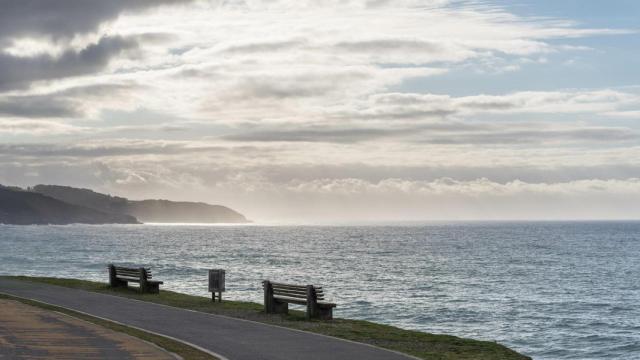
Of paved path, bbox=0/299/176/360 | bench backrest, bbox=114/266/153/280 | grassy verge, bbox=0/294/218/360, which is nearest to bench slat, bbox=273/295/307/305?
grassy verge, bbox=0/294/218/360

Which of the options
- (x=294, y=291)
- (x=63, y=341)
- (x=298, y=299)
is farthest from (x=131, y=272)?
(x=63, y=341)

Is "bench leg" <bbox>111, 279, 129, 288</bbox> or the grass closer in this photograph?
the grass

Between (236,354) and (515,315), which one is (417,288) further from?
(236,354)

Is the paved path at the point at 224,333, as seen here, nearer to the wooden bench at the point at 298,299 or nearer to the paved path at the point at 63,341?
the paved path at the point at 63,341

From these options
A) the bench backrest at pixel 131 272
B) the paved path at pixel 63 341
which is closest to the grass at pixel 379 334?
the bench backrest at pixel 131 272

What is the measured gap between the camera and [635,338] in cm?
4584

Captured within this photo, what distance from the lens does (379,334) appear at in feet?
81.9

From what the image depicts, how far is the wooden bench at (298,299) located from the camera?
93.3 feet

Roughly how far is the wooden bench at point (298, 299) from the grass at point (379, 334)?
0.37 m

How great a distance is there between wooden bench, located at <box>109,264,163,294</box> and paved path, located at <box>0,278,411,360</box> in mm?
2653

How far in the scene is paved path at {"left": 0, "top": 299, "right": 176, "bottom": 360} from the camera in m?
18.2

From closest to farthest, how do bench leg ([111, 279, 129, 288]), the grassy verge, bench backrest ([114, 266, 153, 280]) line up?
the grassy verge
bench backrest ([114, 266, 153, 280])
bench leg ([111, 279, 129, 288])

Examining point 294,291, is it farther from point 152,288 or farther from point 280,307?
point 152,288

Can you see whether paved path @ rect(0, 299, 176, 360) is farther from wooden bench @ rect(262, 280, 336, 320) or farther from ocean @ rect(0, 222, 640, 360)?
ocean @ rect(0, 222, 640, 360)
